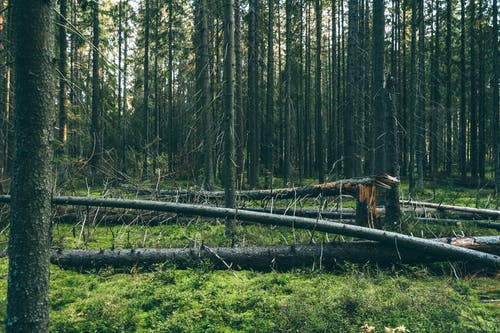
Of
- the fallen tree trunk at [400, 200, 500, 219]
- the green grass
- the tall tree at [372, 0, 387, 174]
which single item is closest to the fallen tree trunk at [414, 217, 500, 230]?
the fallen tree trunk at [400, 200, 500, 219]

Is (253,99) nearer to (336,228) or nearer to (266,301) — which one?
(336,228)

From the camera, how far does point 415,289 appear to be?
5.04m

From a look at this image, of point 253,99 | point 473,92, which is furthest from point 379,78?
point 473,92

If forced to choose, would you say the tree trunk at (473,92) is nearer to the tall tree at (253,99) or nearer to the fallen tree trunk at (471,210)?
the tall tree at (253,99)

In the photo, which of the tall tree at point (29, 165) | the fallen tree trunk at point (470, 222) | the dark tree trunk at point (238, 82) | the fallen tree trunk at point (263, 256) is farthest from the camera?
the dark tree trunk at point (238, 82)

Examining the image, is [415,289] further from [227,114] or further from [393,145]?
[227,114]

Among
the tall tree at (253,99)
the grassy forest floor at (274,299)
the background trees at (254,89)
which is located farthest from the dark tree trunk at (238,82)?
the grassy forest floor at (274,299)

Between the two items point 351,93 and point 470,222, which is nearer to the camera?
point 470,222

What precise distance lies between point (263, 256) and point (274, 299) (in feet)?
4.73

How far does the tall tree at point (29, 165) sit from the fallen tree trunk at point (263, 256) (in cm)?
347

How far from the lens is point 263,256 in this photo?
6.18 meters

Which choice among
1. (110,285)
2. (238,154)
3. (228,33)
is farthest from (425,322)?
(238,154)

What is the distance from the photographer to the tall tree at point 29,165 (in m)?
2.61

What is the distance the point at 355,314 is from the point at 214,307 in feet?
5.79
